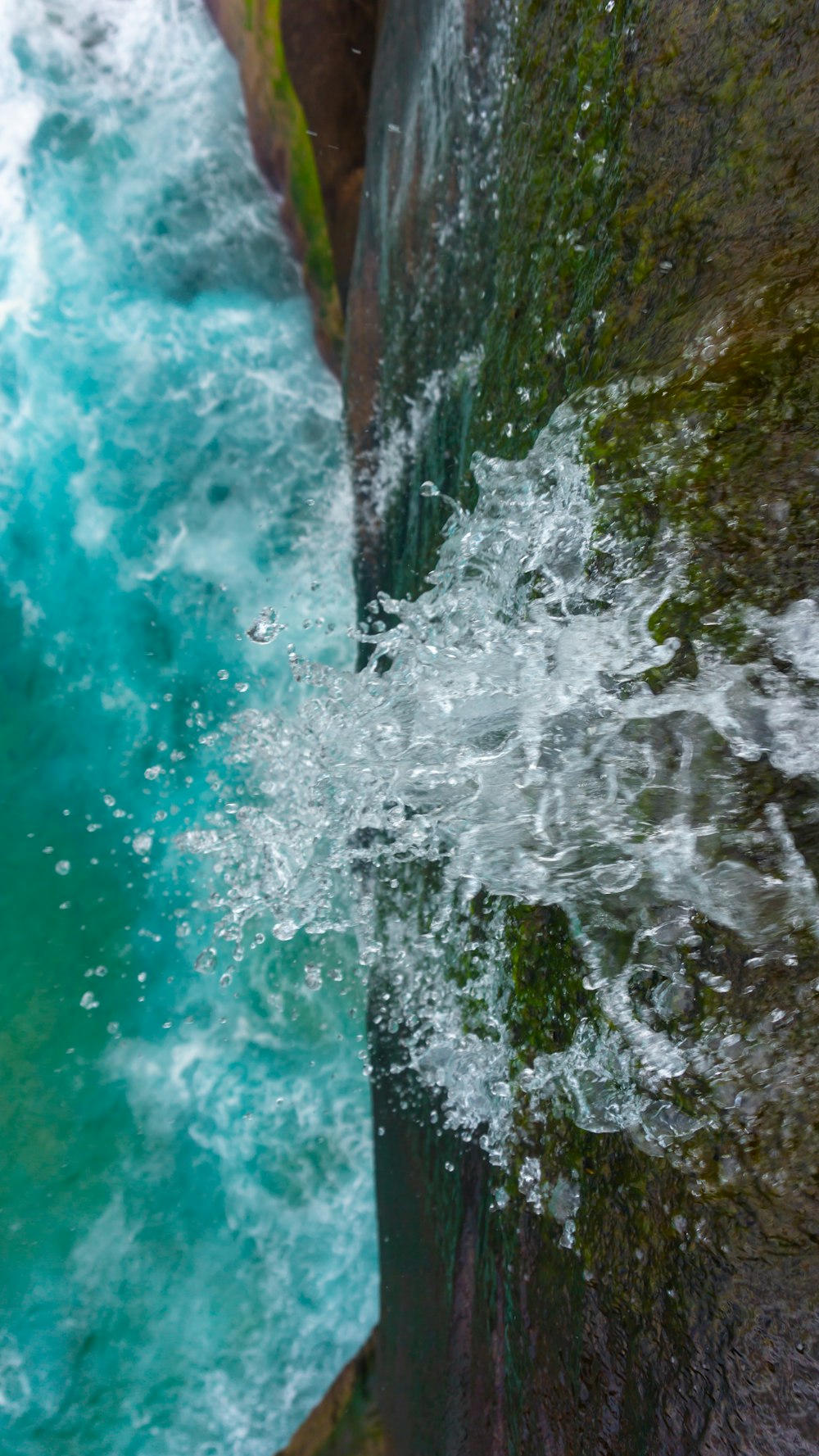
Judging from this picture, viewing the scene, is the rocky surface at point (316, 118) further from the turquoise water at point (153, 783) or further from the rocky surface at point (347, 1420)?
the rocky surface at point (347, 1420)

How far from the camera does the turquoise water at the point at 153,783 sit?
3512 millimetres

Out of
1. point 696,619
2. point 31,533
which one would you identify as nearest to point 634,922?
point 696,619

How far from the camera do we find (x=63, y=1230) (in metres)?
3.50

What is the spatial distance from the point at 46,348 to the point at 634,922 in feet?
12.2

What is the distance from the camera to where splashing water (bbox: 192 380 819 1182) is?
1767 millimetres

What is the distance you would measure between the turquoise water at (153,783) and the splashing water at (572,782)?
37.9 inches

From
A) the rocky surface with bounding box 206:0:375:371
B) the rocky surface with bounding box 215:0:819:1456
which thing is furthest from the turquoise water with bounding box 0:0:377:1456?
the rocky surface with bounding box 215:0:819:1456

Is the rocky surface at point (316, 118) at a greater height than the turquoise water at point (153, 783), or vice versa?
the rocky surface at point (316, 118)

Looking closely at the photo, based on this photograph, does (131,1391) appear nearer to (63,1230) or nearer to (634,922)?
(63,1230)

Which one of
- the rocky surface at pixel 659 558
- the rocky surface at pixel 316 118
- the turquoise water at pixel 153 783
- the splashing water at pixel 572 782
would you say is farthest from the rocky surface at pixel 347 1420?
the rocky surface at pixel 316 118

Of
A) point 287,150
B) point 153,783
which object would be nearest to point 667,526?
point 153,783

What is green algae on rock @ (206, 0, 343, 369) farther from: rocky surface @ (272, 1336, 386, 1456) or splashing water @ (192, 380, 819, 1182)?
rocky surface @ (272, 1336, 386, 1456)

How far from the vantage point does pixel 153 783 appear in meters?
Result: 3.90

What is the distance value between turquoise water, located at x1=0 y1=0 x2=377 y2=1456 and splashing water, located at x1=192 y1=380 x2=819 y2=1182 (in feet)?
3.16
